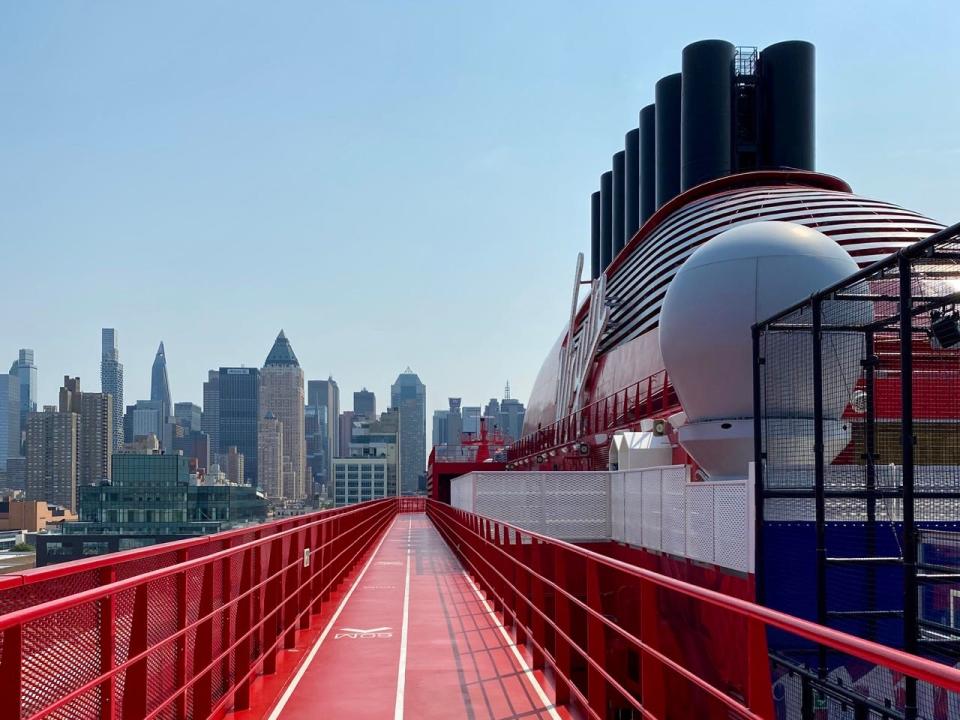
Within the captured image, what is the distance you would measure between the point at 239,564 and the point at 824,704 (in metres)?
6.15

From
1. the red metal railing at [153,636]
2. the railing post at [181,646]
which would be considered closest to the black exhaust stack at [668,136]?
the red metal railing at [153,636]

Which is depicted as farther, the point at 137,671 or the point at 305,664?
the point at 305,664

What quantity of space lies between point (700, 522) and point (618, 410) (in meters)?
16.9

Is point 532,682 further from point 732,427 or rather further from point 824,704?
point 732,427

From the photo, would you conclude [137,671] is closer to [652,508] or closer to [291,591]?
[291,591]

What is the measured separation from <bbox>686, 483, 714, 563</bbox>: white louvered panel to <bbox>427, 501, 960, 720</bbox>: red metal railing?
91 cm

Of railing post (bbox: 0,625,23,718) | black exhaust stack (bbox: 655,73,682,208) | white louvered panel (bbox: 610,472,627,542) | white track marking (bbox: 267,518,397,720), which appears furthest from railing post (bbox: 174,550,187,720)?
black exhaust stack (bbox: 655,73,682,208)

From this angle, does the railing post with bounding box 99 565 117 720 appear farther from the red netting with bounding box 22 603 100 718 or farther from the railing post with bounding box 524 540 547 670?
the railing post with bounding box 524 540 547 670

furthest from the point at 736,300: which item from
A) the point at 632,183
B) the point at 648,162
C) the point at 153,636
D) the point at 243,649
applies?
the point at 632,183

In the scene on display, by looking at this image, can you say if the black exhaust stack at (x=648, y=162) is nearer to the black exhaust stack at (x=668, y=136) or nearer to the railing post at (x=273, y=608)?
the black exhaust stack at (x=668, y=136)

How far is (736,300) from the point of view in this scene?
1689cm

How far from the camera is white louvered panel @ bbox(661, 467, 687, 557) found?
1636cm

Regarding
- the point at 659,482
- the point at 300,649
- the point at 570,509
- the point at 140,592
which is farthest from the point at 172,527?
the point at 140,592

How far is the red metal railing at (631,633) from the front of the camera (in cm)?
356
